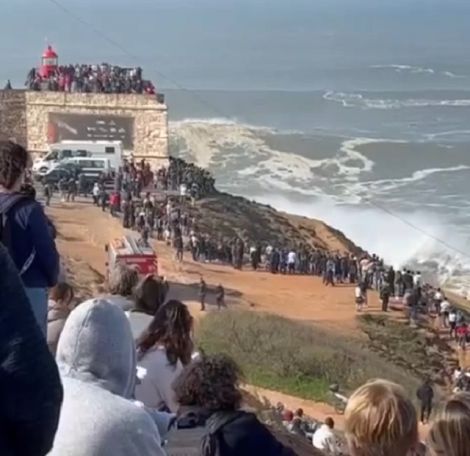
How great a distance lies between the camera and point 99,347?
3.50 m

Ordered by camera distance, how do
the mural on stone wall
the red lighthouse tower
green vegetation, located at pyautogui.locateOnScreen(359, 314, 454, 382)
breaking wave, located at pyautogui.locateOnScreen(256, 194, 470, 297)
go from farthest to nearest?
breaking wave, located at pyautogui.locateOnScreen(256, 194, 470, 297), the red lighthouse tower, the mural on stone wall, green vegetation, located at pyautogui.locateOnScreen(359, 314, 454, 382)

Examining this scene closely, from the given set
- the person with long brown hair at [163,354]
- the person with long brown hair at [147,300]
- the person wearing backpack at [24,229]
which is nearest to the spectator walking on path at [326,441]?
the person with long brown hair at [147,300]

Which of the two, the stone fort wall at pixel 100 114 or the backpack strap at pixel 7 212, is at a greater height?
the stone fort wall at pixel 100 114

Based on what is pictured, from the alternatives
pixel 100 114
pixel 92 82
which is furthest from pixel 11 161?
pixel 92 82

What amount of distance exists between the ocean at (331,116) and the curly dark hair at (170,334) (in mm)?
33891

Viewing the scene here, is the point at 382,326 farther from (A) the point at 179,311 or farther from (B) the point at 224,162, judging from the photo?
(B) the point at 224,162

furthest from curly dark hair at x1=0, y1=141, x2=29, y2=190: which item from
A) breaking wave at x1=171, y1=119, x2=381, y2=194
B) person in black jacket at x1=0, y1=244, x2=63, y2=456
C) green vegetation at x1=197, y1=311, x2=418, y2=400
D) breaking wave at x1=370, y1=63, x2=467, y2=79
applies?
breaking wave at x1=370, y1=63, x2=467, y2=79

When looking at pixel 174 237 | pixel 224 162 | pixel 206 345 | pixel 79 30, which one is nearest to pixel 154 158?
pixel 174 237

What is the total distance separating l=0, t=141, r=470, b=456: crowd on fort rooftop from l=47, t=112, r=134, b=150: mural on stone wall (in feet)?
103

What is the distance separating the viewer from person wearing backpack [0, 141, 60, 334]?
195 inches

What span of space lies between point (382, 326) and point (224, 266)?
473 centimetres

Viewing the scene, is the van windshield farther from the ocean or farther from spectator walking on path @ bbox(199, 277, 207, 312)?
the ocean

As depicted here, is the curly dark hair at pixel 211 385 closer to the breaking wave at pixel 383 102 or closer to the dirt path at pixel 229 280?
the dirt path at pixel 229 280

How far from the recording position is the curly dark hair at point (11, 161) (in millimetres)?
4910
